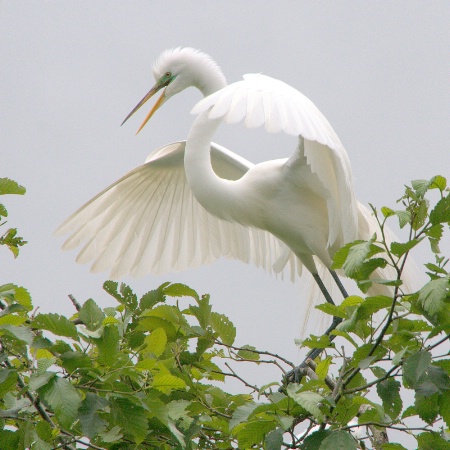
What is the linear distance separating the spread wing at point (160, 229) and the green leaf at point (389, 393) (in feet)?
8.10

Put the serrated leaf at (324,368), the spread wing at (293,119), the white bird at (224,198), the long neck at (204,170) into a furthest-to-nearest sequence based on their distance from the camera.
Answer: the long neck at (204,170) → the white bird at (224,198) → the spread wing at (293,119) → the serrated leaf at (324,368)

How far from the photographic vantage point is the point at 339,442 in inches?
68.5

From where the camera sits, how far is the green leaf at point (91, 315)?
6.37ft

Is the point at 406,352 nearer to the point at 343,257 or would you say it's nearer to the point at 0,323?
the point at 343,257

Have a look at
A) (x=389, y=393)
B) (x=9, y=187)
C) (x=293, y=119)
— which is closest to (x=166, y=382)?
(x=389, y=393)

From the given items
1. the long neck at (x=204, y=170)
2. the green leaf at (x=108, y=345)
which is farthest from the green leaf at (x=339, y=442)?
the long neck at (x=204, y=170)

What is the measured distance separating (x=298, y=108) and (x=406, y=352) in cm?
118

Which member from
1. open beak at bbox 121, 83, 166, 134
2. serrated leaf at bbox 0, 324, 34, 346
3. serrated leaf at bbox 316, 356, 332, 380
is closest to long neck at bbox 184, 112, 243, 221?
open beak at bbox 121, 83, 166, 134

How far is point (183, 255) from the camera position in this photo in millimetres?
4844

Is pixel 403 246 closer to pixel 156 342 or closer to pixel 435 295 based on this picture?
pixel 435 295

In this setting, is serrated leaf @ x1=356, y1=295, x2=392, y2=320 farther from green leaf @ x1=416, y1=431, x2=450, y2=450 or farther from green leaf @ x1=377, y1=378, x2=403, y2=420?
green leaf @ x1=416, y1=431, x2=450, y2=450

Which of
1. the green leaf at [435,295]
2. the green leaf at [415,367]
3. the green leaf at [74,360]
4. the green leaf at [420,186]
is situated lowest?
the green leaf at [74,360]

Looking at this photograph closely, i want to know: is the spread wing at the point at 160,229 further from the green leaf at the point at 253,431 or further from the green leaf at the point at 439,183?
the green leaf at the point at 439,183

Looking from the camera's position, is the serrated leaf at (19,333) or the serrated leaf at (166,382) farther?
the serrated leaf at (166,382)
